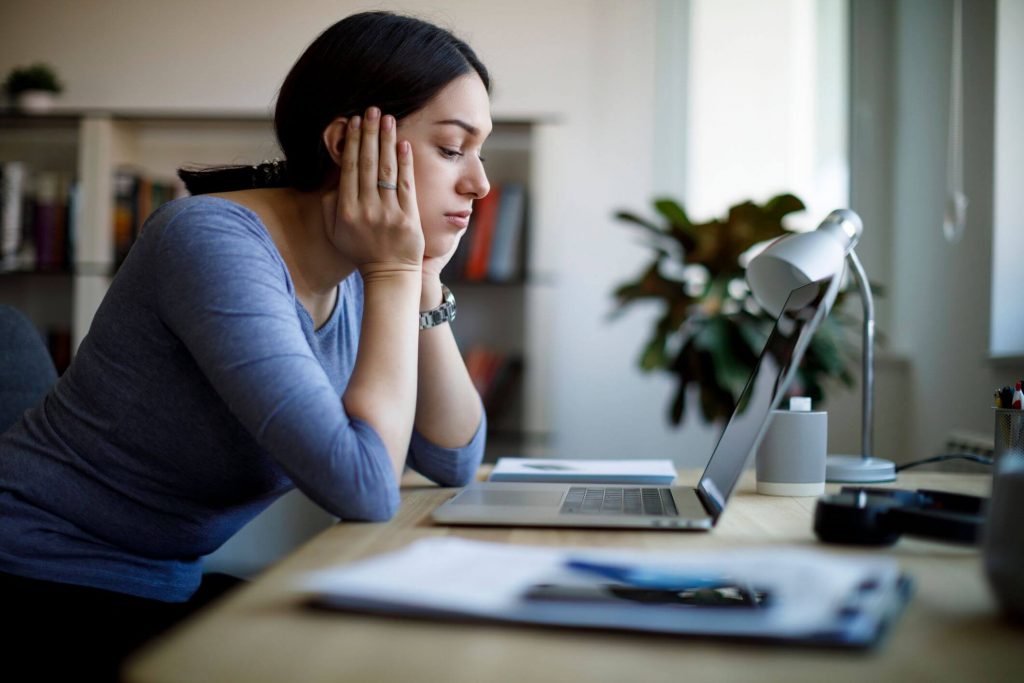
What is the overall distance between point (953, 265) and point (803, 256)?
1.74 metres

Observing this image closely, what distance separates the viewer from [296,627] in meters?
0.49

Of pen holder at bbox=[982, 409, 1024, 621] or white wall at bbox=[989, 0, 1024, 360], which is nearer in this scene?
pen holder at bbox=[982, 409, 1024, 621]

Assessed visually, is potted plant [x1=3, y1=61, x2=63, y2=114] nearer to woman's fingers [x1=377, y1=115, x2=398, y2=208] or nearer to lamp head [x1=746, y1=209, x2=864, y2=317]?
woman's fingers [x1=377, y1=115, x2=398, y2=208]

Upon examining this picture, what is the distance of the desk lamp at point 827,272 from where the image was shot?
919mm

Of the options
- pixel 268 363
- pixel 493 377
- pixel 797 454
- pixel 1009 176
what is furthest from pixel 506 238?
pixel 268 363

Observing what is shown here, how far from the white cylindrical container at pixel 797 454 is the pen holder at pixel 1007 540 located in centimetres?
51

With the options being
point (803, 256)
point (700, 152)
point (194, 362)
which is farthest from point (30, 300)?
point (803, 256)

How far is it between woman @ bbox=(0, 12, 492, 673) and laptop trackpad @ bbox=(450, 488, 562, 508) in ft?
0.31

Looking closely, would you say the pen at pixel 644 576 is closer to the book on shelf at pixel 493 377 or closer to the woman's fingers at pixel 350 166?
the woman's fingers at pixel 350 166

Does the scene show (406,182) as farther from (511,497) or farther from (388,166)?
(511,497)

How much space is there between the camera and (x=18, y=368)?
125 centimetres

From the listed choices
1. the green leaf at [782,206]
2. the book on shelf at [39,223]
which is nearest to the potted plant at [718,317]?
the green leaf at [782,206]

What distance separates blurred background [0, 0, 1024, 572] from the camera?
2.89 meters

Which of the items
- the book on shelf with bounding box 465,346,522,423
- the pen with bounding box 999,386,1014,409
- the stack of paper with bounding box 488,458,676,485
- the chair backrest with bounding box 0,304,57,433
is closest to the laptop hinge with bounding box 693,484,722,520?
the stack of paper with bounding box 488,458,676,485
